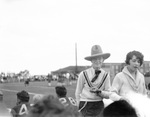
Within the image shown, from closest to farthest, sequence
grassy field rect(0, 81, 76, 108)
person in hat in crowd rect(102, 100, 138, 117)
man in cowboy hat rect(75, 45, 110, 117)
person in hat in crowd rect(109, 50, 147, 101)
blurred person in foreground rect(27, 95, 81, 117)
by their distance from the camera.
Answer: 1. blurred person in foreground rect(27, 95, 81, 117)
2. person in hat in crowd rect(102, 100, 138, 117)
3. person in hat in crowd rect(109, 50, 147, 101)
4. man in cowboy hat rect(75, 45, 110, 117)
5. grassy field rect(0, 81, 76, 108)

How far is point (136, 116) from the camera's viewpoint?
3.86 ft

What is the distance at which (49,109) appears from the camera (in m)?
0.95

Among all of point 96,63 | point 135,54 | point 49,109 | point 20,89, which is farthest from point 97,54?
point 20,89

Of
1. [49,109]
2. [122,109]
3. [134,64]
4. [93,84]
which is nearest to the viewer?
[49,109]

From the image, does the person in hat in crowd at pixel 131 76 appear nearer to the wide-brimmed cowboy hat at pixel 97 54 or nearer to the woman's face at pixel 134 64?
the woman's face at pixel 134 64

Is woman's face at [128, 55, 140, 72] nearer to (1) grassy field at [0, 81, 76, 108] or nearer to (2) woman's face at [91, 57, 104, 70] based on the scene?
(2) woman's face at [91, 57, 104, 70]

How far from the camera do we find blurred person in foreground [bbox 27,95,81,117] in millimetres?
945

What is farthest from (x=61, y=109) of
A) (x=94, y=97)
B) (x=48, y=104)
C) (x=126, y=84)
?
(x=94, y=97)

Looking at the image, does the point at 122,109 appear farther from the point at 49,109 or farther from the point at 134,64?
the point at 134,64

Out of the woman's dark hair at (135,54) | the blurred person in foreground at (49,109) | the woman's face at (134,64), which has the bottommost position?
the blurred person in foreground at (49,109)

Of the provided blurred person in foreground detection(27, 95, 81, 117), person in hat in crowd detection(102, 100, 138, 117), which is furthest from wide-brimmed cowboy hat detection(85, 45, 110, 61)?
blurred person in foreground detection(27, 95, 81, 117)

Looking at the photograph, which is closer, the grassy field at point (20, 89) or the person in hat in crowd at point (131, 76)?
the person in hat in crowd at point (131, 76)

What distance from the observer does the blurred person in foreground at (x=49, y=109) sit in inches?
37.2

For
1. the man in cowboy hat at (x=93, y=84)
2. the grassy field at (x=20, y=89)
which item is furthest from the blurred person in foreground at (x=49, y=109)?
the grassy field at (x=20, y=89)
